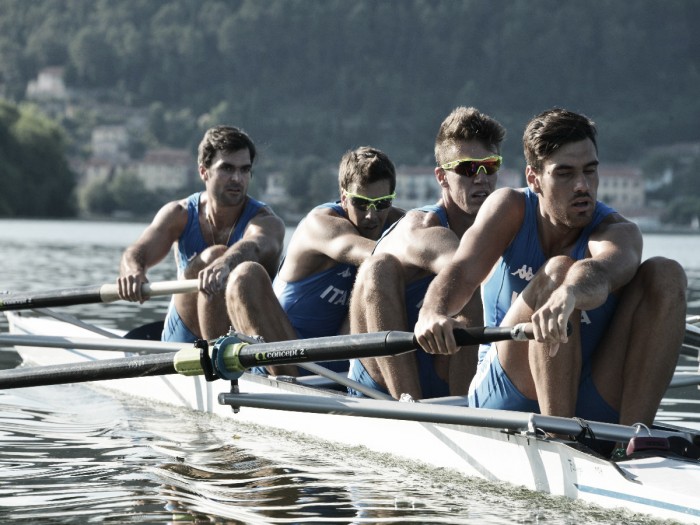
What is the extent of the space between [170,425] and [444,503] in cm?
272

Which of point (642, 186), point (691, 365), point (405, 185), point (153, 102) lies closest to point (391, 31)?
point (153, 102)

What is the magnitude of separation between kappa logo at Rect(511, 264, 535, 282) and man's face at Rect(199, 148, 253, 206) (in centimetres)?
340

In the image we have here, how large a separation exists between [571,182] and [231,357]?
170 cm

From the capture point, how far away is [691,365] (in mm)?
10875

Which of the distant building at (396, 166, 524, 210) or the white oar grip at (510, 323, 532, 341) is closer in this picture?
the white oar grip at (510, 323, 532, 341)

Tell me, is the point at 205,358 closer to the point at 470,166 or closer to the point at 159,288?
the point at 470,166

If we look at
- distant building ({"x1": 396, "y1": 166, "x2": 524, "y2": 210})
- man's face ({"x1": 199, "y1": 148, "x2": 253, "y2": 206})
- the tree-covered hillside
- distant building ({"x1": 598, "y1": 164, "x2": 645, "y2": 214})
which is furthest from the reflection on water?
the tree-covered hillside

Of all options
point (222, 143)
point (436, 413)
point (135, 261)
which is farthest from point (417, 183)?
point (436, 413)

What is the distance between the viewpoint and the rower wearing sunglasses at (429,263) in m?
5.91

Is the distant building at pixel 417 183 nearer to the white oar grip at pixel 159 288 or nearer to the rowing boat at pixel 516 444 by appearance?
the white oar grip at pixel 159 288

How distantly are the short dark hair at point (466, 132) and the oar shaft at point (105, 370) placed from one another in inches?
72.7

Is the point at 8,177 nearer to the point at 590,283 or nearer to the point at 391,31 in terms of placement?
the point at 590,283

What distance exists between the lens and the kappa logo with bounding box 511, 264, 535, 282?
512cm

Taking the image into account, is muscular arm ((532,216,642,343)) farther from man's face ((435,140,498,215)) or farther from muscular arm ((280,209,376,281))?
muscular arm ((280,209,376,281))
